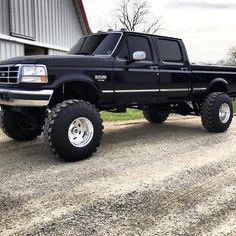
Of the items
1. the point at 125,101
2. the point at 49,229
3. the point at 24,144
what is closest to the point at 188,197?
the point at 49,229

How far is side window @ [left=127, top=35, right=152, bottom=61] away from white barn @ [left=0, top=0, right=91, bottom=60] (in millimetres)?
6764

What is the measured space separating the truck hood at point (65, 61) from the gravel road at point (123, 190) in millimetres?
1518

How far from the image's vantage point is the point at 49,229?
385 centimetres

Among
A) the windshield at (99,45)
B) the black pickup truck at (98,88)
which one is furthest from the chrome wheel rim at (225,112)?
the windshield at (99,45)

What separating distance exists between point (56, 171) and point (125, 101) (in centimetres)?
225

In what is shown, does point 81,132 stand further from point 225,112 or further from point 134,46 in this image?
point 225,112

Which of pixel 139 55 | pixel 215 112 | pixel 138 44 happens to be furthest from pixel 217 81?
pixel 139 55

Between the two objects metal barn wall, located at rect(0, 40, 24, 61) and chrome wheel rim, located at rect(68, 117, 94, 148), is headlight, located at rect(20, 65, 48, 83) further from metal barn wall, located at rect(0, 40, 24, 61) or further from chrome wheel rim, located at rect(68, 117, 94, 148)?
metal barn wall, located at rect(0, 40, 24, 61)

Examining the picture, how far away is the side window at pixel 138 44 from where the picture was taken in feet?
24.9

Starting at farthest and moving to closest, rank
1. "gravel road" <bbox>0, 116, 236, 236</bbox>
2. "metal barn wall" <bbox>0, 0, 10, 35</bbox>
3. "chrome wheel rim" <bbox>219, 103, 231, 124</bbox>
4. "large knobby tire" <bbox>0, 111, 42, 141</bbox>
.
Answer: "metal barn wall" <bbox>0, 0, 10, 35</bbox> < "chrome wheel rim" <bbox>219, 103, 231, 124</bbox> < "large knobby tire" <bbox>0, 111, 42, 141</bbox> < "gravel road" <bbox>0, 116, 236, 236</bbox>

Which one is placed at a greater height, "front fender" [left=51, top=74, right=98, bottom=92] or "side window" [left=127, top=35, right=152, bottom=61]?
"side window" [left=127, top=35, right=152, bottom=61]

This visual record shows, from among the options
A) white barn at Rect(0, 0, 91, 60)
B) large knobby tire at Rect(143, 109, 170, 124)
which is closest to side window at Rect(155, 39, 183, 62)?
large knobby tire at Rect(143, 109, 170, 124)

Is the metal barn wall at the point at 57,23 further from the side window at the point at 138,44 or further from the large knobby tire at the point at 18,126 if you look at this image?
the side window at the point at 138,44

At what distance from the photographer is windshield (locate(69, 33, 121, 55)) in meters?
7.32
